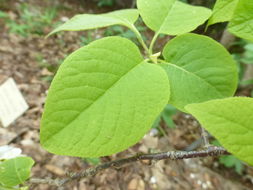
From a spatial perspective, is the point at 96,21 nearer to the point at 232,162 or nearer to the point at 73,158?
the point at 73,158

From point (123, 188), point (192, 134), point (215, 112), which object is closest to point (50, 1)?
point (192, 134)

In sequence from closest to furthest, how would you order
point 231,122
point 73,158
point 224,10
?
point 231,122
point 224,10
point 73,158

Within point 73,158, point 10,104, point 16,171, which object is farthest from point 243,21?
point 10,104

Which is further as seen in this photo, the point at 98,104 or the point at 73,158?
the point at 73,158

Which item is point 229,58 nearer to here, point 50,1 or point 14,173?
point 14,173

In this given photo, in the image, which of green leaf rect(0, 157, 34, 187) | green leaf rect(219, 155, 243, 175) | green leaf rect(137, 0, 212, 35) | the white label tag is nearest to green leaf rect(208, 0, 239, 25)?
green leaf rect(137, 0, 212, 35)
